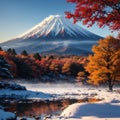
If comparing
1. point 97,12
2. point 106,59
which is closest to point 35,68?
point 106,59

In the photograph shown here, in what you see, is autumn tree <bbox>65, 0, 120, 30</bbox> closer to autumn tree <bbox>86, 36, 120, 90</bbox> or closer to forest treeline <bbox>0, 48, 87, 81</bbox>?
autumn tree <bbox>86, 36, 120, 90</bbox>

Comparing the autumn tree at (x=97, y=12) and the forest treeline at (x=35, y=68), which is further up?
the forest treeline at (x=35, y=68)

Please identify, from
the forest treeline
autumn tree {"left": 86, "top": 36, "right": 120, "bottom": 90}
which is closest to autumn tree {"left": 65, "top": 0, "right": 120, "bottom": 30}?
autumn tree {"left": 86, "top": 36, "right": 120, "bottom": 90}

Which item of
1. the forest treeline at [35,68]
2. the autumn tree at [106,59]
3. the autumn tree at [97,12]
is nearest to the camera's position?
the autumn tree at [97,12]

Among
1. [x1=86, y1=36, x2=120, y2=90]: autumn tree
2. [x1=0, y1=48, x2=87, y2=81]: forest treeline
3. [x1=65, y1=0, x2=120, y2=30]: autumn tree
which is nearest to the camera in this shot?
[x1=65, y1=0, x2=120, y2=30]: autumn tree

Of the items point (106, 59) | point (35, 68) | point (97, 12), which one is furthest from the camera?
point (35, 68)

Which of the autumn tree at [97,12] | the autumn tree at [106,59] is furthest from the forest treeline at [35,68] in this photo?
the autumn tree at [97,12]

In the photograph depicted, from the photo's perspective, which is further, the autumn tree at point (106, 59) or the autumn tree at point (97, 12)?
the autumn tree at point (106, 59)

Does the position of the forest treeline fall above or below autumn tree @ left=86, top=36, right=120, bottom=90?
above

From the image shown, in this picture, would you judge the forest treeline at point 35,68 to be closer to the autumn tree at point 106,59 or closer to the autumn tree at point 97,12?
the autumn tree at point 106,59

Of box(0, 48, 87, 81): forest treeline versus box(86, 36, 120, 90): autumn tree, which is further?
box(0, 48, 87, 81): forest treeline

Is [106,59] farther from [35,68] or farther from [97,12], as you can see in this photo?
[35,68]

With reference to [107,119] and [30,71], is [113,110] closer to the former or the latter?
[107,119]

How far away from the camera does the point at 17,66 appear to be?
241ft
